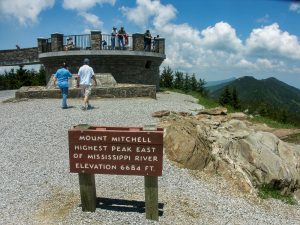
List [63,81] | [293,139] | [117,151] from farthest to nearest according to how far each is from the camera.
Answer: [63,81] → [293,139] → [117,151]

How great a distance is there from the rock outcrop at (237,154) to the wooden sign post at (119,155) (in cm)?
301

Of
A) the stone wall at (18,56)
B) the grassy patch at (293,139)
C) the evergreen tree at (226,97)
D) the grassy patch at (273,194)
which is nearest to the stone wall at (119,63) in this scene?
the stone wall at (18,56)

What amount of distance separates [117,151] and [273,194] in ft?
15.9

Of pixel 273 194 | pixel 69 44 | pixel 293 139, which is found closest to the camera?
pixel 273 194

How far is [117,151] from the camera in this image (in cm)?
715

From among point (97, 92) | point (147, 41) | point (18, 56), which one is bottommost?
point (97, 92)

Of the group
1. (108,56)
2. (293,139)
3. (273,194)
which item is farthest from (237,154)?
(108,56)

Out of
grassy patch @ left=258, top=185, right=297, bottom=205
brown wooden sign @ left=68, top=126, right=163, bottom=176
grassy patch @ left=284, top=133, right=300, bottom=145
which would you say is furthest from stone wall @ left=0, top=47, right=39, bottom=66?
brown wooden sign @ left=68, top=126, right=163, bottom=176

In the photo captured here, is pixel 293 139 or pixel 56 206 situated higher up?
pixel 56 206

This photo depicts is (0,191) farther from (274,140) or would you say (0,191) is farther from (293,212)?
(274,140)

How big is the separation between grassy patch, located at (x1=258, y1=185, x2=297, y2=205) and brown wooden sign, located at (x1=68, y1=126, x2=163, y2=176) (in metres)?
3.91

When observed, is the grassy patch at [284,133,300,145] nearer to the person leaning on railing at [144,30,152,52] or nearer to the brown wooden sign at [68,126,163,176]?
the brown wooden sign at [68,126,163,176]

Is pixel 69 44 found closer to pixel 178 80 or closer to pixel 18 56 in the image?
pixel 18 56

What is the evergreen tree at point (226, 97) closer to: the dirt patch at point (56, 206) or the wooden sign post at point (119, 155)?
the dirt patch at point (56, 206)
